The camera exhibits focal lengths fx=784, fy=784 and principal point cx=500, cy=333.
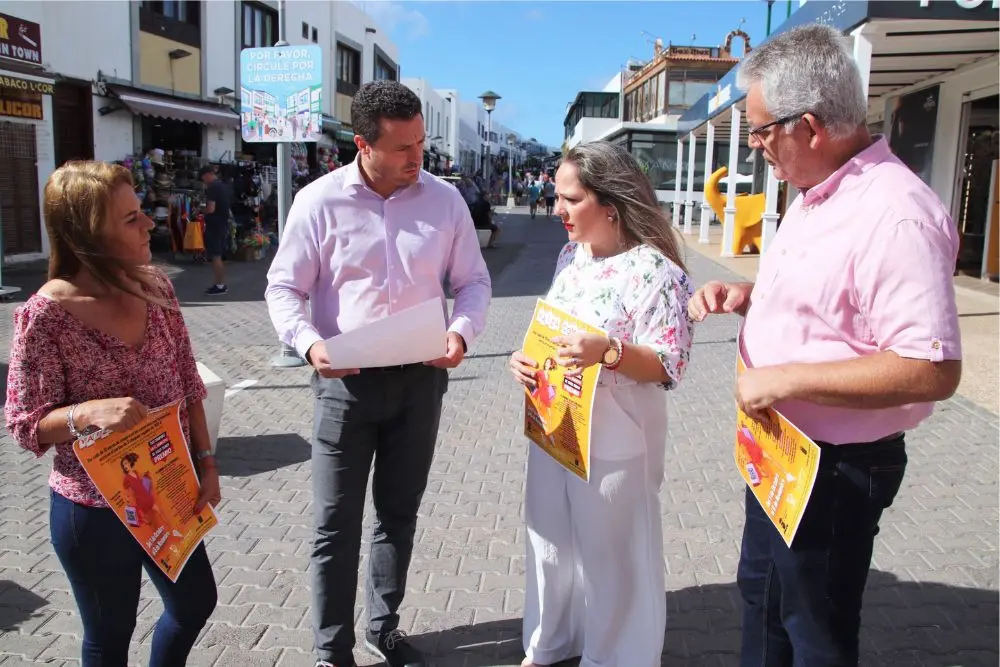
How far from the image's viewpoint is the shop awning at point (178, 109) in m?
15.9

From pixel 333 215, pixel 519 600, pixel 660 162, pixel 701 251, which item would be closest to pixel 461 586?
pixel 519 600

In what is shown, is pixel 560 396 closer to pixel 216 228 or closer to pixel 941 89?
pixel 216 228

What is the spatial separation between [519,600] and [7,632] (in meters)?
2.11

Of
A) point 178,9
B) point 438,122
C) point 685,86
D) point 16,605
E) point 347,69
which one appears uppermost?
point 685,86

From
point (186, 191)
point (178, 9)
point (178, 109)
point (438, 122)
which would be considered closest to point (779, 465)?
point (186, 191)

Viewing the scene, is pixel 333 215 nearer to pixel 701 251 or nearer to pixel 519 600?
pixel 519 600

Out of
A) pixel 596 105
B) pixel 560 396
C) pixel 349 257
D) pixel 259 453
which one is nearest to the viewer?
pixel 560 396

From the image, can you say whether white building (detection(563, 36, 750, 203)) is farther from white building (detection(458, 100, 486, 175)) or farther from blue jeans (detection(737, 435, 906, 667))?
blue jeans (detection(737, 435, 906, 667))

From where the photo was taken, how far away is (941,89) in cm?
1295

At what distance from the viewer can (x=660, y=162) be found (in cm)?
3180

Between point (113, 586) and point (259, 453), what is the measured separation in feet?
10.7

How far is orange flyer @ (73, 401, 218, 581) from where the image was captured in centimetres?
203

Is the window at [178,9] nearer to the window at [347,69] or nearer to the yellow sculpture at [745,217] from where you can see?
the window at [347,69]

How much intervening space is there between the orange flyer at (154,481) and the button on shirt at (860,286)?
1643mm
